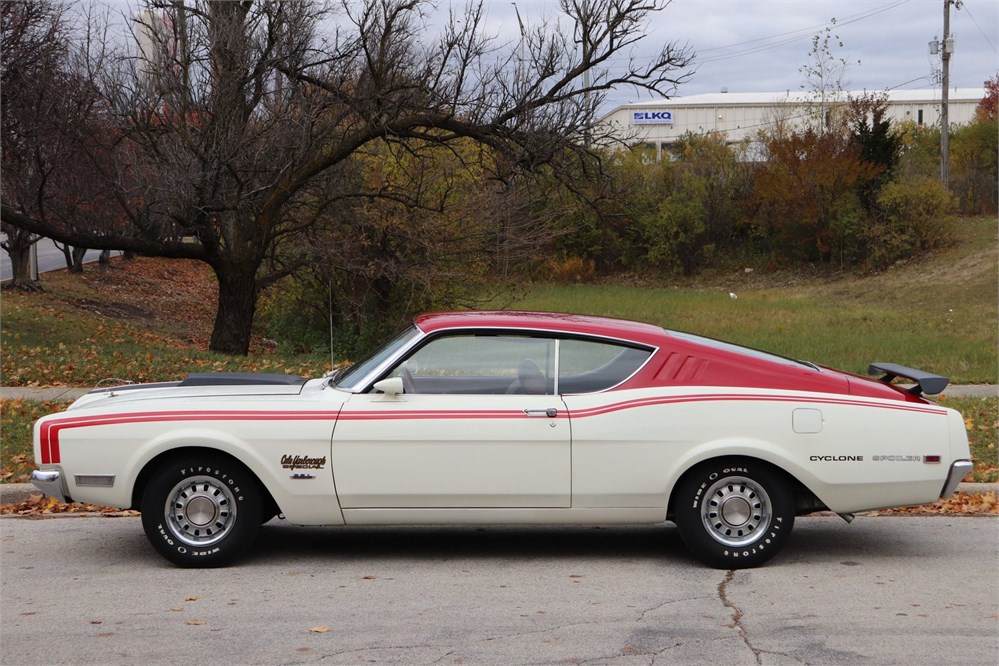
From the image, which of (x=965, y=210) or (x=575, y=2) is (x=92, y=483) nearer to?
(x=575, y=2)

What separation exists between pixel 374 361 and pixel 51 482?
1984mm

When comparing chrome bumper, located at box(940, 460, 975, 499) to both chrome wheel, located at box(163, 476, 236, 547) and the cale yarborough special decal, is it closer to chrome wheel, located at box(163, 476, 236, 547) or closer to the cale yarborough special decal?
the cale yarborough special decal

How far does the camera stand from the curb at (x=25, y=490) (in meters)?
8.56

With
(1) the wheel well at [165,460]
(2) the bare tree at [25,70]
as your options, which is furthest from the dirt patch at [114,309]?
(1) the wheel well at [165,460]

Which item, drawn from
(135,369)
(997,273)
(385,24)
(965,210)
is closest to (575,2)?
(385,24)

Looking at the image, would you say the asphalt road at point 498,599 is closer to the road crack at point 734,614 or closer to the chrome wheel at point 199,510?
the road crack at point 734,614

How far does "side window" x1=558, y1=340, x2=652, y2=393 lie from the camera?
21.6ft

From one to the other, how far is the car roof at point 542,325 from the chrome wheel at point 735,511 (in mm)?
954

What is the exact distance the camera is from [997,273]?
3616 centimetres

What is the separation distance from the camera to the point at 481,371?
266 inches

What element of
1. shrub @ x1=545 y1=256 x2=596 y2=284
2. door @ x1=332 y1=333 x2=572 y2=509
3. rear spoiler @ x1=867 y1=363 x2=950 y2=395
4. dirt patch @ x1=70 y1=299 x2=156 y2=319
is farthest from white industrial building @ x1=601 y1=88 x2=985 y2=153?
door @ x1=332 y1=333 x2=572 y2=509

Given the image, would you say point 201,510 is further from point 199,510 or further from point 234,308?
point 234,308

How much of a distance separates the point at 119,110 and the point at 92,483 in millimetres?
13927

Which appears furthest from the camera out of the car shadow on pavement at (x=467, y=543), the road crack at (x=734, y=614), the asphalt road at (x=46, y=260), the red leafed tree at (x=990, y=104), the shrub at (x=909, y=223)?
the red leafed tree at (x=990, y=104)
